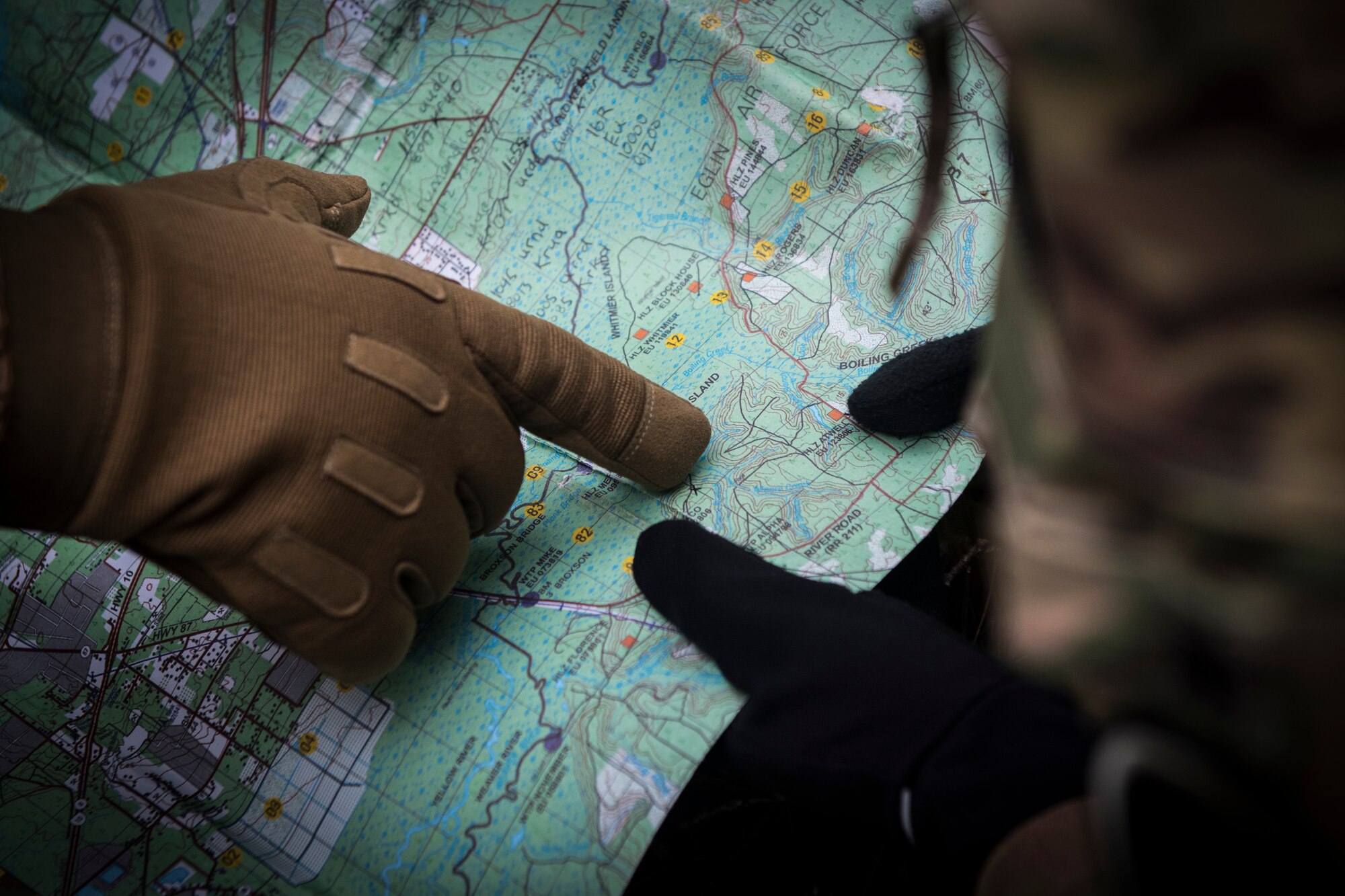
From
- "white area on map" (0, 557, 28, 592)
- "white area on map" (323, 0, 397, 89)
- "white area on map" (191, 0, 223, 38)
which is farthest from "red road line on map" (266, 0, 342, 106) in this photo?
"white area on map" (0, 557, 28, 592)

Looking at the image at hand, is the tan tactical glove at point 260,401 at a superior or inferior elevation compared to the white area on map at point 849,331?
inferior

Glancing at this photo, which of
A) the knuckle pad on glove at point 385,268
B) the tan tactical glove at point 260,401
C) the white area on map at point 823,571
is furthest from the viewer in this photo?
the white area on map at point 823,571

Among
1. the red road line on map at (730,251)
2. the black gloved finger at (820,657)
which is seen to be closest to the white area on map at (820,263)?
the red road line on map at (730,251)

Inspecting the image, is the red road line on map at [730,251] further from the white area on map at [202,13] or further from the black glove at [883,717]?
the white area on map at [202,13]

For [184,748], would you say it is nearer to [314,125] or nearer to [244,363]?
[244,363]

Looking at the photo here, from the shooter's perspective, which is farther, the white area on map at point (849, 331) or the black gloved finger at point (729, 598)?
the white area on map at point (849, 331)

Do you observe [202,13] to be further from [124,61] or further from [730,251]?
[730,251]
